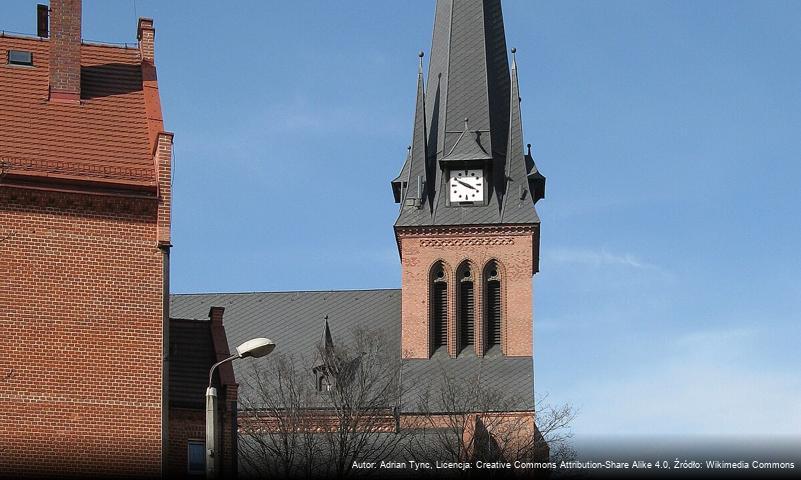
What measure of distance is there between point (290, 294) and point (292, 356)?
6.42m

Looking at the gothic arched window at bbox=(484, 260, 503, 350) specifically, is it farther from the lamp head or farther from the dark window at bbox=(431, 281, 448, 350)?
the lamp head

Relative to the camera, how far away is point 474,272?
69.9m

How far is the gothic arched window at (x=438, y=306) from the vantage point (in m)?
70.1

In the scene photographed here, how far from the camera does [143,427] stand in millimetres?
28062

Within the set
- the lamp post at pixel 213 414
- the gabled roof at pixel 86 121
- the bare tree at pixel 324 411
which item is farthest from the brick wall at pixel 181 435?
the bare tree at pixel 324 411

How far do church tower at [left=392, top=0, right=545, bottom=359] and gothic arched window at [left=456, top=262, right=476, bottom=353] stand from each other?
4 centimetres

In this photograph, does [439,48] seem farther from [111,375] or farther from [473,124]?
[111,375]

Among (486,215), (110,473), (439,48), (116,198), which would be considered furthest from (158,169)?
(439,48)

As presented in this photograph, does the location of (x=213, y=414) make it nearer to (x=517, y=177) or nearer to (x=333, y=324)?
(x=517, y=177)

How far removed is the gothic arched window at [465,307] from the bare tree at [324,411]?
288 centimetres

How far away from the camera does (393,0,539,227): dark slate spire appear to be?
70250 millimetres

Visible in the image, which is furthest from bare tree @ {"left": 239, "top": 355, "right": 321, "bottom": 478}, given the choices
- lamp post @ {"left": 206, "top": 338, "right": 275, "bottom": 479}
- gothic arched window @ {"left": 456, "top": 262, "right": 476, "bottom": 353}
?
lamp post @ {"left": 206, "top": 338, "right": 275, "bottom": 479}

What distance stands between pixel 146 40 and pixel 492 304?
39.3 meters

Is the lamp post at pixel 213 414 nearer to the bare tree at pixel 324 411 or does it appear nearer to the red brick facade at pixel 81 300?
the red brick facade at pixel 81 300
